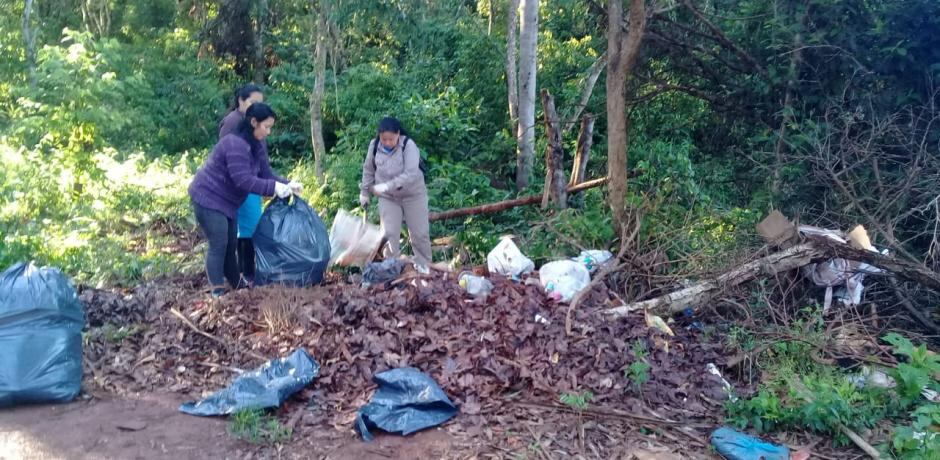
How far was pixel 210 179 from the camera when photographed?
542 cm

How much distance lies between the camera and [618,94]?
6.67m

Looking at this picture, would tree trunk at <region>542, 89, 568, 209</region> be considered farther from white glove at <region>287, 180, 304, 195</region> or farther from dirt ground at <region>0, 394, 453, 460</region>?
dirt ground at <region>0, 394, 453, 460</region>

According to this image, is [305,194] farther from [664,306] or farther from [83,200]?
[664,306]

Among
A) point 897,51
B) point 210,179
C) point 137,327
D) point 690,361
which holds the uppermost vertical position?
point 897,51

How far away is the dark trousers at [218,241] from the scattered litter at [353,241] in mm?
882

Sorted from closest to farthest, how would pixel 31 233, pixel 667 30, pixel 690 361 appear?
pixel 690 361, pixel 31 233, pixel 667 30

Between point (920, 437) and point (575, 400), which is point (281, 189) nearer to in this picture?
point (575, 400)

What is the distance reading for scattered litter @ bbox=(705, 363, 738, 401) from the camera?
14.6 ft

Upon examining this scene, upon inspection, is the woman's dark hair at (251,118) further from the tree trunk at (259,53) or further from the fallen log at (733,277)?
the tree trunk at (259,53)

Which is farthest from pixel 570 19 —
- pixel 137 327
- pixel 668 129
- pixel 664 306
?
pixel 137 327

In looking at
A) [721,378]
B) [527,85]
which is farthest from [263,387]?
[527,85]

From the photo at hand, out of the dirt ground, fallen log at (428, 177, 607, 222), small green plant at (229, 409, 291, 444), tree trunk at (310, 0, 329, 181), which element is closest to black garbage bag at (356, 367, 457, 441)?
the dirt ground

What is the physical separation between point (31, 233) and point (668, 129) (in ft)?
22.1

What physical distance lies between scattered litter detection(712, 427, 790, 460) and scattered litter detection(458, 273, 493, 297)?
6.13 ft
